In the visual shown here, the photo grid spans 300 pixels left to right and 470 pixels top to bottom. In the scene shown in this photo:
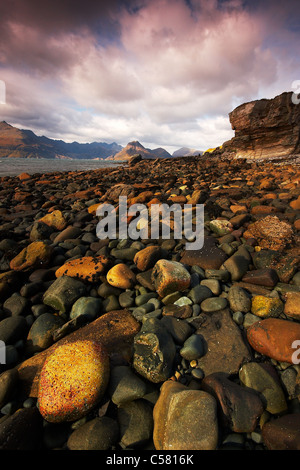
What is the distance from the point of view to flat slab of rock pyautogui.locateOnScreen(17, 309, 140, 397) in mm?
2053

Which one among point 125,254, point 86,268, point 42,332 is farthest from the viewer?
point 125,254

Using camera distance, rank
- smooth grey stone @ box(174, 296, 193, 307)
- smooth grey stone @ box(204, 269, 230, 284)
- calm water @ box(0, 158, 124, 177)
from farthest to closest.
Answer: calm water @ box(0, 158, 124, 177) < smooth grey stone @ box(204, 269, 230, 284) < smooth grey stone @ box(174, 296, 193, 307)

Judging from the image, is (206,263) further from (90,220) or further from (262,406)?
(90,220)

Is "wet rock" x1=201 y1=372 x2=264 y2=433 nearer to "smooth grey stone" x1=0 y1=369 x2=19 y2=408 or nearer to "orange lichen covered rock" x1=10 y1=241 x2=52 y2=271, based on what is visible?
"smooth grey stone" x1=0 y1=369 x2=19 y2=408

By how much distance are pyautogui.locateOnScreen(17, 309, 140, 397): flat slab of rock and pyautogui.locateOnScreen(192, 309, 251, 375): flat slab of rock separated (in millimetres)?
836

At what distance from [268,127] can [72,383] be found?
2081cm

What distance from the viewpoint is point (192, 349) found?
213 cm

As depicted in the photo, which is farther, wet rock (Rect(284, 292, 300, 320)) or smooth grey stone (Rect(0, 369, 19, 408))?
wet rock (Rect(284, 292, 300, 320))

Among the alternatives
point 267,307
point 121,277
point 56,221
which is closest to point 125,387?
point 121,277

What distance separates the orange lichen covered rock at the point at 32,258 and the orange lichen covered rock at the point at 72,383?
2277mm

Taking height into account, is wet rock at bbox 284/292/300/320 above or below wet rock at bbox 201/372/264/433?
above

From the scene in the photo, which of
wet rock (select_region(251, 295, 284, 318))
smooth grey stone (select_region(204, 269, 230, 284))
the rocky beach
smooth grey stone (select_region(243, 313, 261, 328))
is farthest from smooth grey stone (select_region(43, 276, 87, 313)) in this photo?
wet rock (select_region(251, 295, 284, 318))

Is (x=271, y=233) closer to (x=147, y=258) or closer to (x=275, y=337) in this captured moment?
(x=275, y=337)
